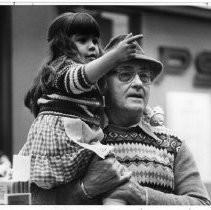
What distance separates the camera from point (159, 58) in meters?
2.86

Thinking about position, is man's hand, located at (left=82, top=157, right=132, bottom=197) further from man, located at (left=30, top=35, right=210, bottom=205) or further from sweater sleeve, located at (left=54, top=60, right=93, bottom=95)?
sweater sleeve, located at (left=54, top=60, right=93, bottom=95)

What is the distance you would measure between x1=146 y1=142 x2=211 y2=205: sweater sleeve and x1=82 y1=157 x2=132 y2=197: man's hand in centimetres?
8

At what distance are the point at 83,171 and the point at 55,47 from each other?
31 centimetres

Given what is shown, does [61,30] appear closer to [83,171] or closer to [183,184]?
[83,171]

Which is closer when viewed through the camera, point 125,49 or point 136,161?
point 125,49

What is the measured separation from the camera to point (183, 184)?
1.21 m

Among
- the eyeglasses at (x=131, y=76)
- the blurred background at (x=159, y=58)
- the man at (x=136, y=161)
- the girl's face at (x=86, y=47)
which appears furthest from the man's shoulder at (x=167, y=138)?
the blurred background at (x=159, y=58)

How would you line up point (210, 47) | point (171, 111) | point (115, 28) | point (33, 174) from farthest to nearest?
1. point (210, 47)
2. point (171, 111)
3. point (115, 28)
4. point (33, 174)

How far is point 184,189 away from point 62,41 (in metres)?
0.45

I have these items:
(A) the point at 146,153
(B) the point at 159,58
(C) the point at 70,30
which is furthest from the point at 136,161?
(B) the point at 159,58

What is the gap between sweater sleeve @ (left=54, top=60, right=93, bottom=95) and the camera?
1120 millimetres

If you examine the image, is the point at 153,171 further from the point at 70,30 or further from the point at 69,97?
the point at 70,30

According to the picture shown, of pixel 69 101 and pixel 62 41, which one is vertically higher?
pixel 62 41

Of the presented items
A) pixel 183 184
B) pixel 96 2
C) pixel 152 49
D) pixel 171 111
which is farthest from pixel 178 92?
pixel 183 184
